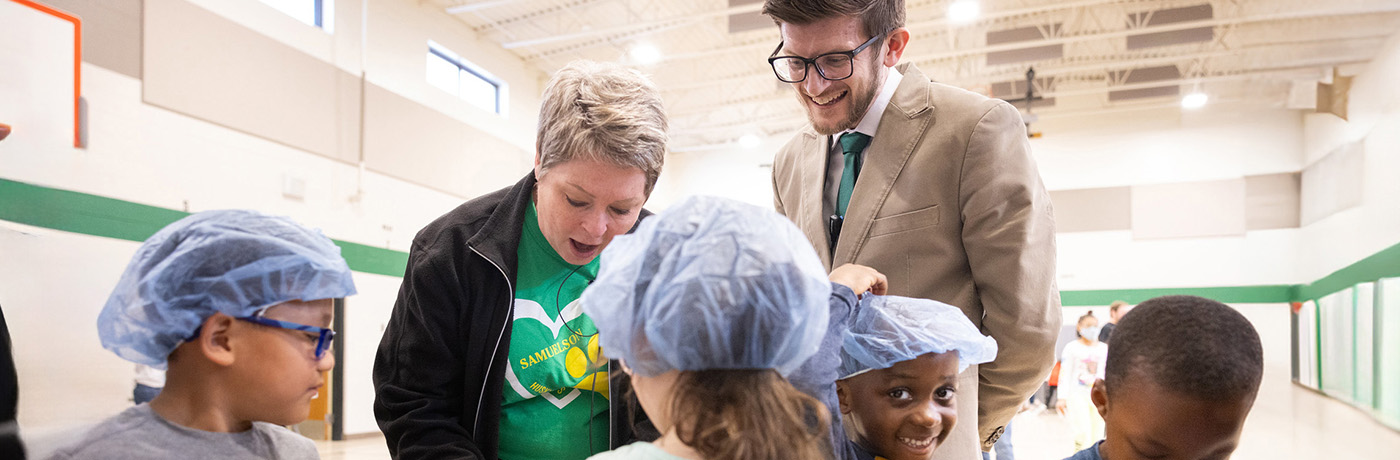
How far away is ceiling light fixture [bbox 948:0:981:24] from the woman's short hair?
31.5ft

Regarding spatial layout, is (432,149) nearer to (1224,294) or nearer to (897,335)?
(897,335)

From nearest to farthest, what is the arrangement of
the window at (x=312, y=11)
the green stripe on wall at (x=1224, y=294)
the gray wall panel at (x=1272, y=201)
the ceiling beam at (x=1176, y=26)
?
the window at (x=312, y=11)
the ceiling beam at (x=1176, y=26)
the gray wall panel at (x=1272, y=201)
the green stripe on wall at (x=1224, y=294)

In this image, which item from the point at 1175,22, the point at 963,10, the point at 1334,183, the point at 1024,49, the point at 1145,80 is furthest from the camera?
the point at 1145,80

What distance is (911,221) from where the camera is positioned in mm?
1735

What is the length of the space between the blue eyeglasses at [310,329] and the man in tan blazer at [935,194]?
41.0 inches

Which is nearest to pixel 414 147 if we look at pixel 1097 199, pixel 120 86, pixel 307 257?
pixel 120 86

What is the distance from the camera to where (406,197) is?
1030 centimetres

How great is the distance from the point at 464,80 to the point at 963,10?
6852 millimetres

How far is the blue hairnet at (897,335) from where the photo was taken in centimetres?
147

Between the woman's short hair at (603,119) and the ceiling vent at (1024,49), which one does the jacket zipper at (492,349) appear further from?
the ceiling vent at (1024,49)

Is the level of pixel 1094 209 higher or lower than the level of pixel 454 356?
higher

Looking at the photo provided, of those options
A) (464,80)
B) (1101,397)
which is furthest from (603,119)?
(464,80)

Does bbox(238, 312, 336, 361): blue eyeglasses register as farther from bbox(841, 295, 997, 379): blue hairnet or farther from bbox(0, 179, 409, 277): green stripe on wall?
bbox(0, 179, 409, 277): green stripe on wall

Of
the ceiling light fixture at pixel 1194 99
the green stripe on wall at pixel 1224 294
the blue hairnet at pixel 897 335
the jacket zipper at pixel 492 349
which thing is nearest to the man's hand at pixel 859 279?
the blue hairnet at pixel 897 335
